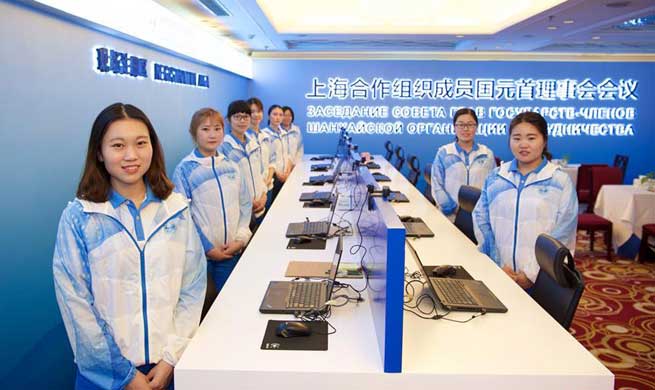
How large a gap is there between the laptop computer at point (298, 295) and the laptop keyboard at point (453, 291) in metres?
0.43

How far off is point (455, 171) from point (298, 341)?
3.04 metres

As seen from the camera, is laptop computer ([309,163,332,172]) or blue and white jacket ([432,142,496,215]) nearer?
blue and white jacket ([432,142,496,215])

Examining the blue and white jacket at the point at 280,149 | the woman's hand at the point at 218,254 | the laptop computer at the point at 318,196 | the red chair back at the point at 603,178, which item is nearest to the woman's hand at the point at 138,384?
the woman's hand at the point at 218,254

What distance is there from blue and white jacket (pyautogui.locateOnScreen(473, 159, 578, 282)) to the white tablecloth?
341 centimetres

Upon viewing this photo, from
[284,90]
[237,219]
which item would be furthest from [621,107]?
[237,219]

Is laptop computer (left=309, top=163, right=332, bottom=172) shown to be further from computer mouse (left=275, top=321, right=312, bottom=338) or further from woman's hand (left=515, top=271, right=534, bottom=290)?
computer mouse (left=275, top=321, right=312, bottom=338)

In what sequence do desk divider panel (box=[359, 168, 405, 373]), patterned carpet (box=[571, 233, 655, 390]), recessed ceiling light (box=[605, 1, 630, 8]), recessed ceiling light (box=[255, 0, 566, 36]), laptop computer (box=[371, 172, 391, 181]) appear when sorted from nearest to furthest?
desk divider panel (box=[359, 168, 405, 373]) → patterned carpet (box=[571, 233, 655, 390]) → recessed ceiling light (box=[605, 1, 630, 8]) → laptop computer (box=[371, 172, 391, 181]) → recessed ceiling light (box=[255, 0, 566, 36])

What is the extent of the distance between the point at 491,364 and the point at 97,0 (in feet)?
11.6

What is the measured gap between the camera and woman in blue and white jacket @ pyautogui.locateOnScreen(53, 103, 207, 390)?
5.71 ft

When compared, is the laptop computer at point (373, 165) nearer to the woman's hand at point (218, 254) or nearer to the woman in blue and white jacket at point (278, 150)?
the woman in blue and white jacket at point (278, 150)

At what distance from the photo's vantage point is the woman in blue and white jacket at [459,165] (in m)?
4.50

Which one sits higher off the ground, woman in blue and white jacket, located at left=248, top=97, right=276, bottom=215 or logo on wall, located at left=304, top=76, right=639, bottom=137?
logo on wall, located at left=304, top=76, right=639, bottom=137

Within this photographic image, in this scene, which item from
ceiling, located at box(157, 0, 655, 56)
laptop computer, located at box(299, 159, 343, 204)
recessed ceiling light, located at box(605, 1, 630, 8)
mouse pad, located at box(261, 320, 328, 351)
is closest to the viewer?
mouse pad, located at box(261, 320, 328, 351)

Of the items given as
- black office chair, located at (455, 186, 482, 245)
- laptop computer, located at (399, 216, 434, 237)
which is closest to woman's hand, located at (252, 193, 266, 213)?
laptop computer, located at (399, 216, 434, 237)
